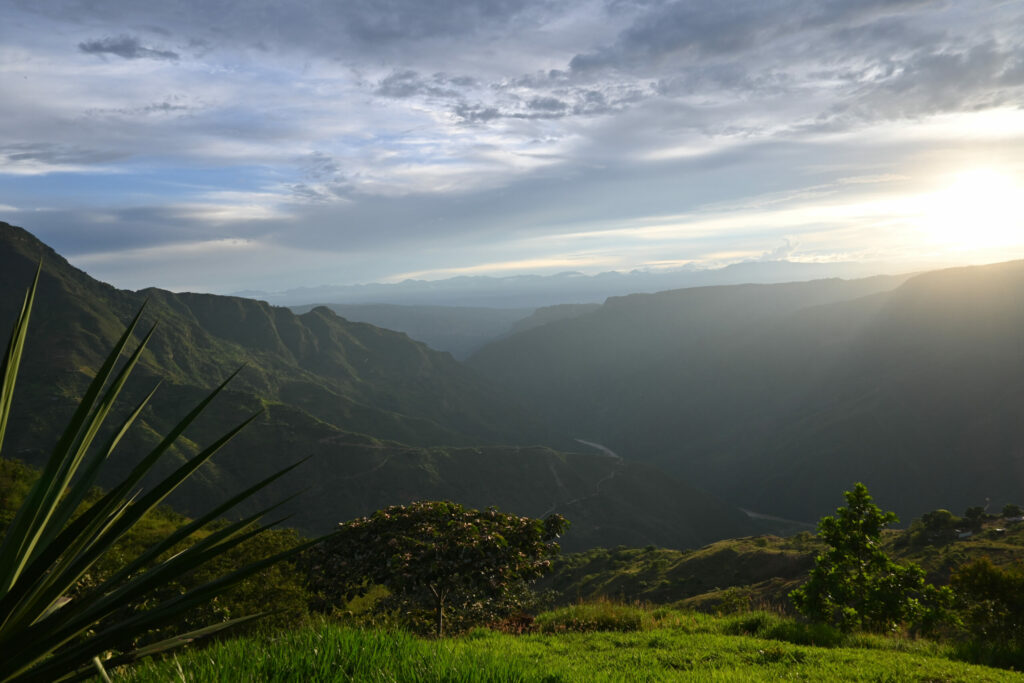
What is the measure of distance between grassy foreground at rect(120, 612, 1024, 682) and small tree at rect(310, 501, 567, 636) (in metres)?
1.58

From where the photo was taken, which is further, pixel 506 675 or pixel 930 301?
pixel 930 301

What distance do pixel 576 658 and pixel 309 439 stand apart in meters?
90.6

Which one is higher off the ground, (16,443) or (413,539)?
(413,539)

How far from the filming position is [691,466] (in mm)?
147500

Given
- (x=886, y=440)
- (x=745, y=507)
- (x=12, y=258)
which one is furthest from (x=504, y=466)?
(x=12, y=258)

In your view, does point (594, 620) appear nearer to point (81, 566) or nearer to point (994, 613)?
point (994, 613)

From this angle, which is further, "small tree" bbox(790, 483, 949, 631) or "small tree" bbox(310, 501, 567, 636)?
"small tree" bbox(790, 483, 949, 631)

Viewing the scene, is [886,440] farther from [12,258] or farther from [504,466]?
[12,258]

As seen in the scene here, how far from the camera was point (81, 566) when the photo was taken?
2301 millimetres

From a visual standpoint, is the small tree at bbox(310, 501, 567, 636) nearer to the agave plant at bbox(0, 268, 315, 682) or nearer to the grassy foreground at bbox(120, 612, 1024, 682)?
the grassy foreground at bbox(120, 612, 1024, 682)

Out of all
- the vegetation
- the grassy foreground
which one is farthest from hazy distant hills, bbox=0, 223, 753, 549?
the vegetation

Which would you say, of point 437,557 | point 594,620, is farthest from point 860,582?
point 437,557

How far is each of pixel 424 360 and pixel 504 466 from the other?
97192mm

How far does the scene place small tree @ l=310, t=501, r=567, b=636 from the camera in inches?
395
